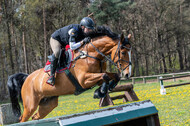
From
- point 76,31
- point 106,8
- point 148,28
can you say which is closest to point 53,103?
point 76,31

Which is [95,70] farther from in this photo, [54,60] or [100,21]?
[100,21]

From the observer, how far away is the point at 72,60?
15.8ft

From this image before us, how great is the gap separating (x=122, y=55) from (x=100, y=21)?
24.0 m

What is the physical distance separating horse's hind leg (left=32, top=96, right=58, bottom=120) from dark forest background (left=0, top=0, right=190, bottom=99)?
20332mm

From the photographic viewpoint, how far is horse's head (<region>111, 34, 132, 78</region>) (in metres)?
4.47

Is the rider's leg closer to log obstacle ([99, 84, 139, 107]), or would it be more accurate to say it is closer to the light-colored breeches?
the light-colored breeches

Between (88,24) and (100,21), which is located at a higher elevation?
(100,21)

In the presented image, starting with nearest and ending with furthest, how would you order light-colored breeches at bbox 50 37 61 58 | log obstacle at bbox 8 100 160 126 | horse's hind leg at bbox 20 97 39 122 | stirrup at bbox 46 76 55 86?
log obstacle at bbox 8 100 160 126 < stirrup at bbox 46 76 55 86 < light-colored breeches at bbox 50 37 61 58 < horse's hind leg at bbox 20 97 39 122

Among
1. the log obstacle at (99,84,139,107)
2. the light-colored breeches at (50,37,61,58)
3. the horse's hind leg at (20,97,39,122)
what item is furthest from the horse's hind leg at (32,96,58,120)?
the log obstacle at (99,84,139,107)

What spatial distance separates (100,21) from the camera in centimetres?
2800

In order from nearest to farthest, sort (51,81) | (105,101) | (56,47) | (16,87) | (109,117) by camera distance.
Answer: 1. (109,117)
2. (51,81)
3. (56,47)
4. (16,87)
5. (105,101)

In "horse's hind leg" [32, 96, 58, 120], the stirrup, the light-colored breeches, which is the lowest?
"horse's hind leg" [32, 96, 58, 120]

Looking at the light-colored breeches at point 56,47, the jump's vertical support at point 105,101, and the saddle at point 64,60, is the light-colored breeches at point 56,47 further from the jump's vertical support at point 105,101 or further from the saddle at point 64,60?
the jump's vertical support at point 105,101

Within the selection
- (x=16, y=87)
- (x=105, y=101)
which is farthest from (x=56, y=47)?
(x=105, y=101)
